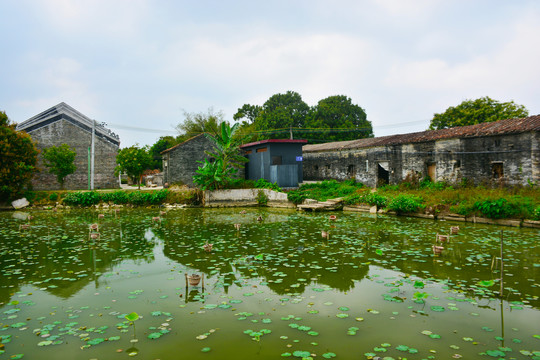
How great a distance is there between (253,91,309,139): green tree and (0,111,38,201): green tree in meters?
23.9

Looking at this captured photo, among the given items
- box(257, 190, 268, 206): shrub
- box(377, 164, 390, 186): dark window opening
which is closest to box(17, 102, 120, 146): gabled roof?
box(257, 190, 268, 206): shrub

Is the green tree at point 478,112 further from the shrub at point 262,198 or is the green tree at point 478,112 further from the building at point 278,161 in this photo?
the shrub at point 262,198

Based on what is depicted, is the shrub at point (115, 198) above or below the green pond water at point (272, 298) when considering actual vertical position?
above

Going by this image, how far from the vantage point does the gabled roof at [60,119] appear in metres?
27.4

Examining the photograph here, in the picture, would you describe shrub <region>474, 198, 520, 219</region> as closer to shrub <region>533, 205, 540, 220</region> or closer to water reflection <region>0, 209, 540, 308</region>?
shrub <region>533, 205, 540, 220</region>

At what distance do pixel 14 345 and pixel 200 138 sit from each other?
2368 centimetres

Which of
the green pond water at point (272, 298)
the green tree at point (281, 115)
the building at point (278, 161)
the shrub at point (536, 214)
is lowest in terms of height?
the green pond water at point (272, 298)

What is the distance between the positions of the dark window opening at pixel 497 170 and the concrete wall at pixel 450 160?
50mm

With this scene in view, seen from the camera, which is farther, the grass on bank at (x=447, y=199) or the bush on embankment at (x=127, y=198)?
the bush on embankment at (x=127, y=198)

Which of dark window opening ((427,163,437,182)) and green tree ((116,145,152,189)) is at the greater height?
green tree ((116,145,152,189))

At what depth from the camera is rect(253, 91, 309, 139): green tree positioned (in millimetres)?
41125

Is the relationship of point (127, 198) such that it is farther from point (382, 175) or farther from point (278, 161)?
point (382, 175)

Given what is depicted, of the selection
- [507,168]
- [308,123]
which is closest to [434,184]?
[507,168]

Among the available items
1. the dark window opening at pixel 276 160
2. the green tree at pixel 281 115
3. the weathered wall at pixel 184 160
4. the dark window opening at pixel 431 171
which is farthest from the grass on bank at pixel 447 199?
the green tree at pixel 281 115
